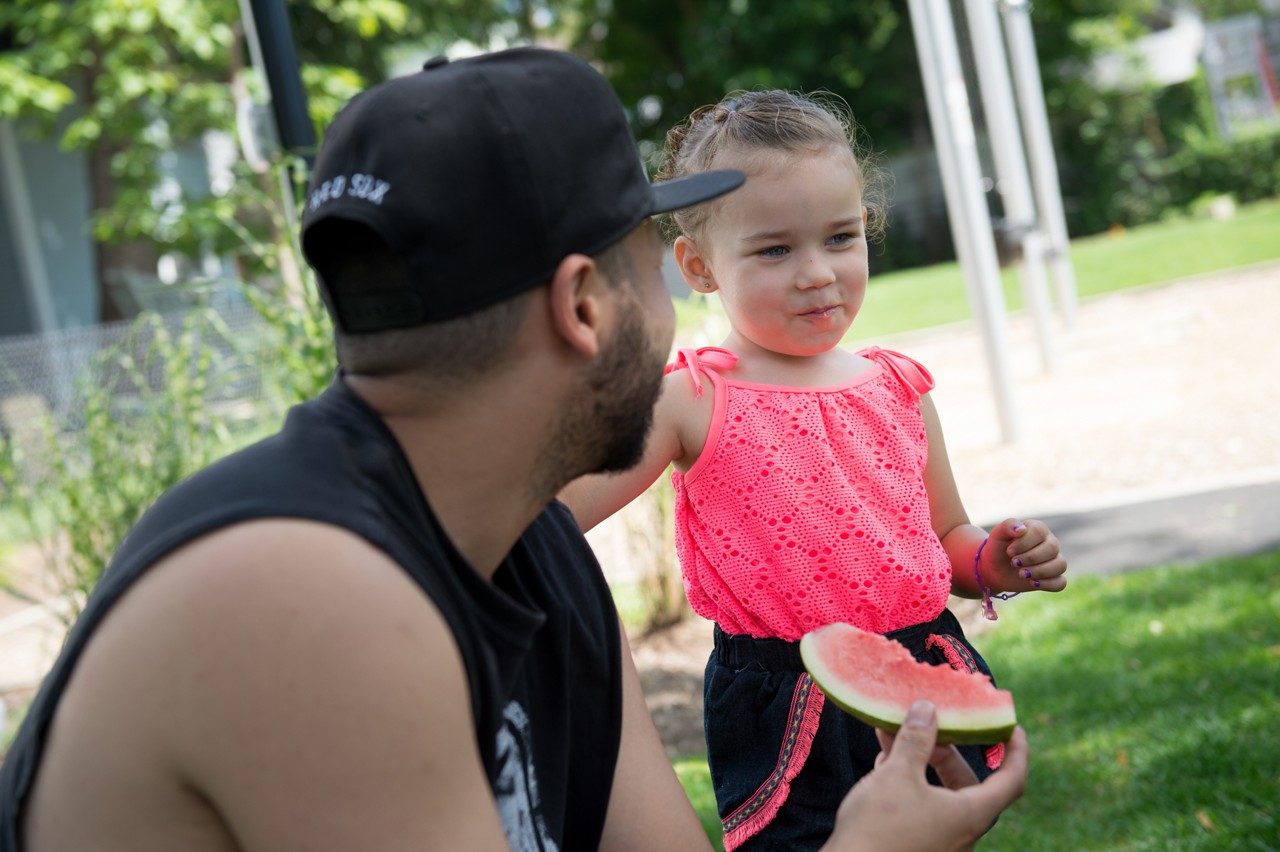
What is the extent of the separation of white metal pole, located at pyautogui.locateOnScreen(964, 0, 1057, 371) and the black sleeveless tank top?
944 centimetres

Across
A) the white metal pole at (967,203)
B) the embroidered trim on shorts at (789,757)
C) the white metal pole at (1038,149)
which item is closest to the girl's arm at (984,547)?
the embroidered trim on shorts at (789,757)

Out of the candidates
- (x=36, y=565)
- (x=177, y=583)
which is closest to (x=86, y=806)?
(x=177, y=583)

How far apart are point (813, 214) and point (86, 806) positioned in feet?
5.33

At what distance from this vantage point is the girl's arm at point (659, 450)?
2418mm

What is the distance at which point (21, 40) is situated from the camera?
663 inches

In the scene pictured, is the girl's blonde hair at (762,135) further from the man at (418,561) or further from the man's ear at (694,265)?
the man at (418,561)

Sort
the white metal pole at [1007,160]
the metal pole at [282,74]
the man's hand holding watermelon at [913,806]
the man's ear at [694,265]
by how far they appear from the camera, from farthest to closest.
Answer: the white metal pole at [1007,160] < the metal pole at [282,74] < the man's ear at [694,265] < the man's hand holding watermelon at [913,806]

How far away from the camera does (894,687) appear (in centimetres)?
200

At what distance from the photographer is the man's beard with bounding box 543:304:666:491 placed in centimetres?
165

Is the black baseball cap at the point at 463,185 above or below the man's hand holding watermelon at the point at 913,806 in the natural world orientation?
above

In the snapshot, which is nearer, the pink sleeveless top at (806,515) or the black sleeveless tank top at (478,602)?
the black sleeveless tank top at (478,602)

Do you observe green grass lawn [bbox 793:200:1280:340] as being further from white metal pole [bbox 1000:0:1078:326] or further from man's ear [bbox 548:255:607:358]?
man's ear [bbox 548:255:607:358]

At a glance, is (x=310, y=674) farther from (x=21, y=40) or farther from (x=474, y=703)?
(x=21, y=40)

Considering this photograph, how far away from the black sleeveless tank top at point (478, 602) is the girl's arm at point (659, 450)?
1.18ft
